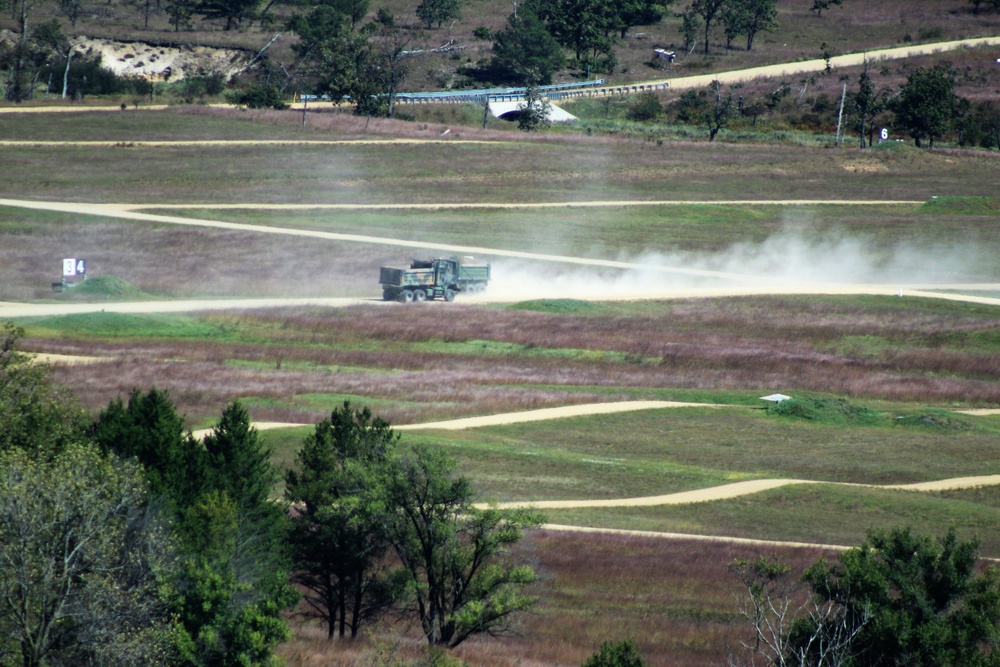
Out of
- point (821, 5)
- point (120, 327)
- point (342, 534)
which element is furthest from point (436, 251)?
point (821, 5)

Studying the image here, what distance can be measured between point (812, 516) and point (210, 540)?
1712 centimetres

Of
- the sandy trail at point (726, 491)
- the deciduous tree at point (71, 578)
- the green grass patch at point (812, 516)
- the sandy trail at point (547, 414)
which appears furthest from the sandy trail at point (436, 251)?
the deciduous tree at point (71, 578)

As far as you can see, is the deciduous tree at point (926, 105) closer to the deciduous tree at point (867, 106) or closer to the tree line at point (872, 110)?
the tree line at point (872, 110)

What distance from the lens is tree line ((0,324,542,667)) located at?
59.9ft

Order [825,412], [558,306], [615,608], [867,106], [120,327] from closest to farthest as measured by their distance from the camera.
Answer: [615,608] → [825,412] → [120,327] → [558,306] → [867,106]

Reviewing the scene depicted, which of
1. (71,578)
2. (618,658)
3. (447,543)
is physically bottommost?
(447,543)

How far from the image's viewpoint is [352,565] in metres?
24.5

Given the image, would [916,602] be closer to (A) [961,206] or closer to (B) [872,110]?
(A) [961,206]

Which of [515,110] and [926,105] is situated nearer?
[926,105]

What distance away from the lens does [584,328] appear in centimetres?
6188

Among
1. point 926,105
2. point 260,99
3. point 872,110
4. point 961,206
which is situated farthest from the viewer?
point 872,110

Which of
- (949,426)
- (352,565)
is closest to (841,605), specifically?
(352,565)

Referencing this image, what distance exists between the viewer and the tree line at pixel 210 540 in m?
18.3

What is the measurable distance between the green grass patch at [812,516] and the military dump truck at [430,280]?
36.3 meters
